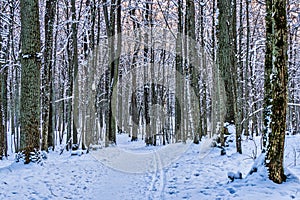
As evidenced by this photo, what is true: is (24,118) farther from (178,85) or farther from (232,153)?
(178,85)

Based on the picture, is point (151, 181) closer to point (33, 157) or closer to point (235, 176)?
point (235, 176)

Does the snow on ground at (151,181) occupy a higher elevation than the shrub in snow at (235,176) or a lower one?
lower

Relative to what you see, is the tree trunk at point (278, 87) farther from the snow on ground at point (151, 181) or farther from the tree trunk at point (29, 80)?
the tree trunk at point (29, 80)

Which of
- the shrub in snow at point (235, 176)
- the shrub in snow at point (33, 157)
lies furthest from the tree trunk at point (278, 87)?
the shrub in snow at point (33, 157)

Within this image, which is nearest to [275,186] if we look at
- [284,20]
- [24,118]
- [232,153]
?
[284,20]

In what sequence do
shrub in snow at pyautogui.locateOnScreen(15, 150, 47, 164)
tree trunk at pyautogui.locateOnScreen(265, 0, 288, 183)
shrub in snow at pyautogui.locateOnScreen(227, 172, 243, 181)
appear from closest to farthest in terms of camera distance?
1. tree trunk at pyautogui.locateOnScreen(265, 0, 288, 183)
2. shrub in snow at pyautogui.locateOnScreen(227, 172, 243, 181)
3. shrub in snow at pyautogui.locateOnScreen(15, 150, 47, 164)

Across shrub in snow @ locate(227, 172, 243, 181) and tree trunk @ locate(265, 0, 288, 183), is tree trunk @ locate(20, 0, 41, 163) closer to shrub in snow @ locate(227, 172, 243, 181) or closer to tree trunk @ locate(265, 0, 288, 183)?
shrub in snow @ locate(227, 172, 243, 181)

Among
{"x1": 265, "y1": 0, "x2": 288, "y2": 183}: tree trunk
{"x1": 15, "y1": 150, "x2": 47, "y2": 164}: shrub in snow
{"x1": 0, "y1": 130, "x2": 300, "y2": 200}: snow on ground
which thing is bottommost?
{"x1": 0, "y1": 130, "x2": 300, "y2": 200}: snow on ground

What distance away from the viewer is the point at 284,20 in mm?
6180

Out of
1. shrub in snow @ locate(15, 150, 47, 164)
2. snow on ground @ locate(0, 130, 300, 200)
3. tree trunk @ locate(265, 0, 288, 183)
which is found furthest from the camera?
shrub in snow @ locate(15, 150, 47, 164)

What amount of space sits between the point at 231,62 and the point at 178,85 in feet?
27.2

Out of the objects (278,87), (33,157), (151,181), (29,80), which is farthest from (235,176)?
(29,80)

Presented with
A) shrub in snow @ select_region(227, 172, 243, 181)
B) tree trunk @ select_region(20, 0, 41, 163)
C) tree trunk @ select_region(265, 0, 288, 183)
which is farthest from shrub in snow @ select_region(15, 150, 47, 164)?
tree trunk @ select_region(265, 0, 288, 183)

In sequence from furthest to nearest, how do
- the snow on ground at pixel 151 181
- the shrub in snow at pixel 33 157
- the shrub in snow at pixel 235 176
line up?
the shrub in snow at pixel 33 157, the shrub in snow at pixel 235 176, the snow on ground at pixel 151 181
